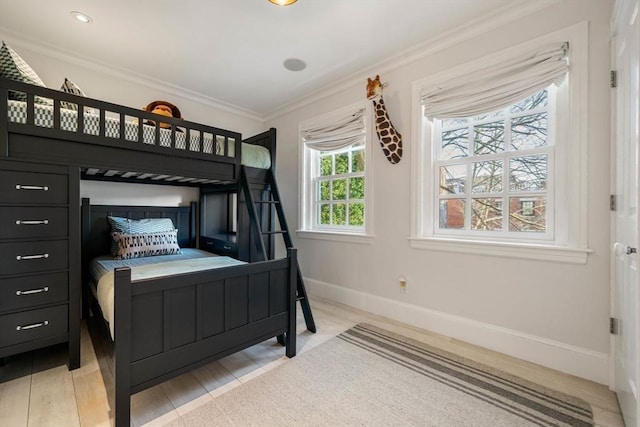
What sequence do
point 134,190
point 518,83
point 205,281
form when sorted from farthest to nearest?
point 134,190
point 518,83
point 205,281

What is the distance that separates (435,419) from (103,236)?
334 centimetres

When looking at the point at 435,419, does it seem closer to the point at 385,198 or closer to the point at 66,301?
the point at 385,198

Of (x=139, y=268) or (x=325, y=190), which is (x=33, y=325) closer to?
(x=139, y=268)

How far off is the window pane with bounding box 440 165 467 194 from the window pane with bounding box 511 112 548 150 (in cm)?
40

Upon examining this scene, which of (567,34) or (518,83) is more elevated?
(567,34)

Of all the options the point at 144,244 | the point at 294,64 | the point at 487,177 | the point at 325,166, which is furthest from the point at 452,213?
the point at 144,244

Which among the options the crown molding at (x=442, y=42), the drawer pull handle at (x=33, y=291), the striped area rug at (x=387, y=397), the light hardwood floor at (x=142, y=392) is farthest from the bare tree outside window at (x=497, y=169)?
the drawer pull handle at (x=33, y=291)

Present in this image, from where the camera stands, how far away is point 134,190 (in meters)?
3.11

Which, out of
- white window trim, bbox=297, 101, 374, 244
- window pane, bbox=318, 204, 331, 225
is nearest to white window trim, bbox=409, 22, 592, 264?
white window trim, bbox=297, 101, 374, 244

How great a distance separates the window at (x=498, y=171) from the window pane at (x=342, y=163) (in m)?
1.04

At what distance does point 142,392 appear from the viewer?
1.60 meters

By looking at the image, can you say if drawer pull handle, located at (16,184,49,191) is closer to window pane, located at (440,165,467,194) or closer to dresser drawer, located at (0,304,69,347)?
dresser drawer, located at (0,304,69,347)

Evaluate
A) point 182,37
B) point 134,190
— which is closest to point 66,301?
point 134,190

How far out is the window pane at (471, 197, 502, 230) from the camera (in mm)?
2166
